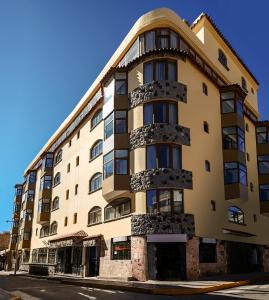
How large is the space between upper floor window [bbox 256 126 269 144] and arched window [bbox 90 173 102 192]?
19.4m

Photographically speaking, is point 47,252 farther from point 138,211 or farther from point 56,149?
point 138,211

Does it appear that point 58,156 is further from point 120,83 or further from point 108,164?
point 120,83

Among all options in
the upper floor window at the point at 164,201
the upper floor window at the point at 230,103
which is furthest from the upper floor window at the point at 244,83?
the upper floor window at the point at 164,201

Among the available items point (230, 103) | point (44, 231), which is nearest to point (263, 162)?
point (230, 103)

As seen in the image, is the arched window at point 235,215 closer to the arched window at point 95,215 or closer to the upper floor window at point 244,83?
the arched window at point 95,215

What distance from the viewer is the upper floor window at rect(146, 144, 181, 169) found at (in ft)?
96.3

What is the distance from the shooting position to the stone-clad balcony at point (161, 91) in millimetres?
30828

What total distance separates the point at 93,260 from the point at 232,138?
660 inches

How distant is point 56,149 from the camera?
55.1m

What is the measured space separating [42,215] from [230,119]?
29.5m

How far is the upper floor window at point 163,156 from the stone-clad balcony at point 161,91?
12.8 feet

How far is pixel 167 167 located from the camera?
29172 millimetres

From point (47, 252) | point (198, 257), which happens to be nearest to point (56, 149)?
point (47, 252)

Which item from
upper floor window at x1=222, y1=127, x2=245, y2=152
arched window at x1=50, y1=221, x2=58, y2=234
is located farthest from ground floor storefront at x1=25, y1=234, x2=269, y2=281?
arched window at x1=50, y1=221, x2=58, y2=234
